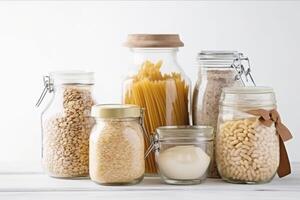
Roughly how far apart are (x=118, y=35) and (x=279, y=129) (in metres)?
0.71

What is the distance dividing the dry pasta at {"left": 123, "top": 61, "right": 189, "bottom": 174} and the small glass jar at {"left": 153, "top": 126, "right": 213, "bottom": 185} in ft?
0.23

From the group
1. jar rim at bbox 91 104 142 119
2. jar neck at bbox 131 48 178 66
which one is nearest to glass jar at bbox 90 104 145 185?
jar rim at bbox 91 104 142 119

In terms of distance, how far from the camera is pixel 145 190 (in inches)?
49.9

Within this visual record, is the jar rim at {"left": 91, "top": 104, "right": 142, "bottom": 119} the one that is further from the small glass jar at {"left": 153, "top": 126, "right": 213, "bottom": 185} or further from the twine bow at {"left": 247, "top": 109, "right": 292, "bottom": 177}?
the twine bow at {"left": 247, "top": 109, "right": 292, "bottom": 177}

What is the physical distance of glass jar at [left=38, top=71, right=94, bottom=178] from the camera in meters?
1.34

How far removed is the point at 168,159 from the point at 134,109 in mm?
122

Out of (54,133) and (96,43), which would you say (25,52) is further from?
(54,133)

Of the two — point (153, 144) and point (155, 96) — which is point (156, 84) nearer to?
point (155, 96)

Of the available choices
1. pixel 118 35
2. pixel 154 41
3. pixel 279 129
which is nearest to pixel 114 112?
pixel 154 41

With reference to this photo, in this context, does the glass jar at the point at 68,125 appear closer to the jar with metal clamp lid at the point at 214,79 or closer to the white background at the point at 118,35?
the jar with metal clamp lid at the point at 214,79

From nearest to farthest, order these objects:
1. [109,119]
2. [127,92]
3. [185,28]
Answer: [109,119]
[127,92]
[185,28]

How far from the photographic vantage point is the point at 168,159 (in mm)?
1290

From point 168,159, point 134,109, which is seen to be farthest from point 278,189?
point 134,109

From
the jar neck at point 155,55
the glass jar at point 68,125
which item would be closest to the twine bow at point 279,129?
the jar neck at point 155,55
